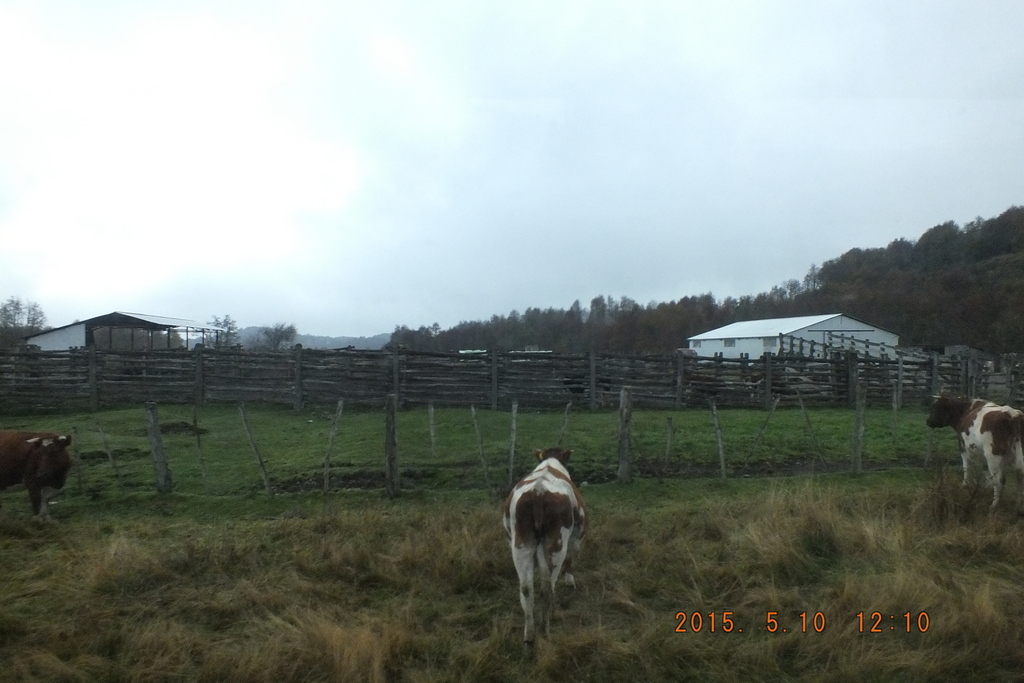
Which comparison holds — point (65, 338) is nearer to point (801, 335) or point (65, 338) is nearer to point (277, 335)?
point (277, 335)

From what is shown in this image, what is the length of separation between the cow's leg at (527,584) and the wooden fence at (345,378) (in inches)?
493

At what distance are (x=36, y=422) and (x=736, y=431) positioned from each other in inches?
609

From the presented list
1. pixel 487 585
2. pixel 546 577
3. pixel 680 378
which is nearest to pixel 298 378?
pixel 680 378

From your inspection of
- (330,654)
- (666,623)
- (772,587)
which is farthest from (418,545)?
(772,587)

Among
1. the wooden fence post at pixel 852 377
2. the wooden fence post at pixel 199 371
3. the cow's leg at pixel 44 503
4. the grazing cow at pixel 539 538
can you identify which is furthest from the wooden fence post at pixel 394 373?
the wooden fence post at pixel 852 377

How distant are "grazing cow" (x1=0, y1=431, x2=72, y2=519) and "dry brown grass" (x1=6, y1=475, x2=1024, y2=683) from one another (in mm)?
415

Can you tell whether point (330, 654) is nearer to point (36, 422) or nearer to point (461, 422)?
point (461, 422)

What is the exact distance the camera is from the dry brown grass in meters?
4.36

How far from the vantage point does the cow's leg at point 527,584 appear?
4633 mm

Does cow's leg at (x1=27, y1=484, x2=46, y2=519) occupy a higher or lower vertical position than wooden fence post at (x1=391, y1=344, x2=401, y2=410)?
lower

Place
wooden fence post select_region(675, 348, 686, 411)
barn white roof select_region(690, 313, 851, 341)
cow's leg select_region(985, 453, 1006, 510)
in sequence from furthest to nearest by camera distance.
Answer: barn white roof select_region(690, 313, 851, 341)
wooden fence post select_region(675, 348, 686, 411)
cow's leg select_region(985, 453, 1006, 510)

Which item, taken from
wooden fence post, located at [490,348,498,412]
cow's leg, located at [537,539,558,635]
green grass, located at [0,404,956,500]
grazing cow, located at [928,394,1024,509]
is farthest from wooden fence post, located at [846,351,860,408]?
cow's leg, located at [537,539,558,635]

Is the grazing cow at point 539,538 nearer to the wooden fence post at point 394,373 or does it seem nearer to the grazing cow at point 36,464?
the grazing cow at point 36,464

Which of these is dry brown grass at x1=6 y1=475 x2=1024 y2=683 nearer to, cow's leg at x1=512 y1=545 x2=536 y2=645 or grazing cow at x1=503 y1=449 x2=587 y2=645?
cow's leg at x1=512 y1=545 x2=536 y2=645
